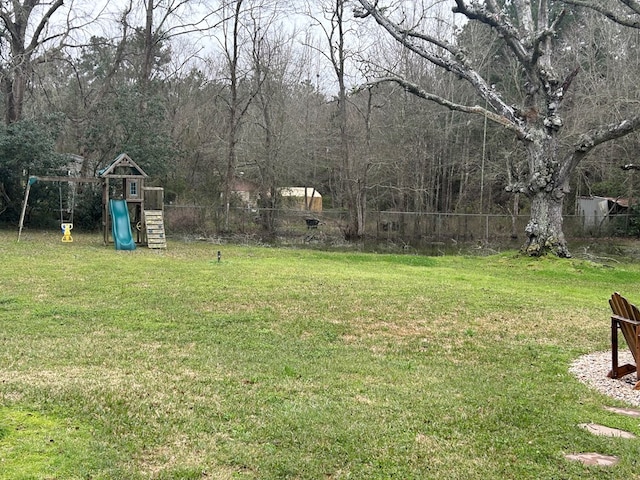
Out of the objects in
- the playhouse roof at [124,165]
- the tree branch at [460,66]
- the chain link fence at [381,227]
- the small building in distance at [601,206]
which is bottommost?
the chain link fence at [381,227]

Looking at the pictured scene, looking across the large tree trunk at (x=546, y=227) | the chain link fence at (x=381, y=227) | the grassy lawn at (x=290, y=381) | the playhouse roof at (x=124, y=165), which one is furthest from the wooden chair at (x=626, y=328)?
the chain link fence at (x=381, y=227)

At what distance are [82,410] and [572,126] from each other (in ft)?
83.2

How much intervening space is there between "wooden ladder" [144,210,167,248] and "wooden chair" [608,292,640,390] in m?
14.8

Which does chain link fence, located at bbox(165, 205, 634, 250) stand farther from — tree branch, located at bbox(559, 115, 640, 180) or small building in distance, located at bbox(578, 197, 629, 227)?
tree branch, located at bbox(559, 115, 640, 180)

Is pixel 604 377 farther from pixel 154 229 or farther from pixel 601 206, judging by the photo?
pixel 601 206

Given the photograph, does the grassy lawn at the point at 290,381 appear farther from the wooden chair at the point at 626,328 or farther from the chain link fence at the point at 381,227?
the chain link fence at the point at 381,227

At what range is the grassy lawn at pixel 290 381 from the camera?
11.5 ft

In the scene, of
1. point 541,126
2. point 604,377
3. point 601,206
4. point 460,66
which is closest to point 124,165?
point 460,66

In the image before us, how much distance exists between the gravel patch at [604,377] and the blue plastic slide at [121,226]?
547 inches

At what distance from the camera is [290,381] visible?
516 centimetres

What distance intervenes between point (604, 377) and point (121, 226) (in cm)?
1540

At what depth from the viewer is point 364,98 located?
100ft

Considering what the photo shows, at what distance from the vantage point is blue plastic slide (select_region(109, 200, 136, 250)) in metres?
17.4

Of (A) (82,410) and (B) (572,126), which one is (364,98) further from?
(A) (82,410)
